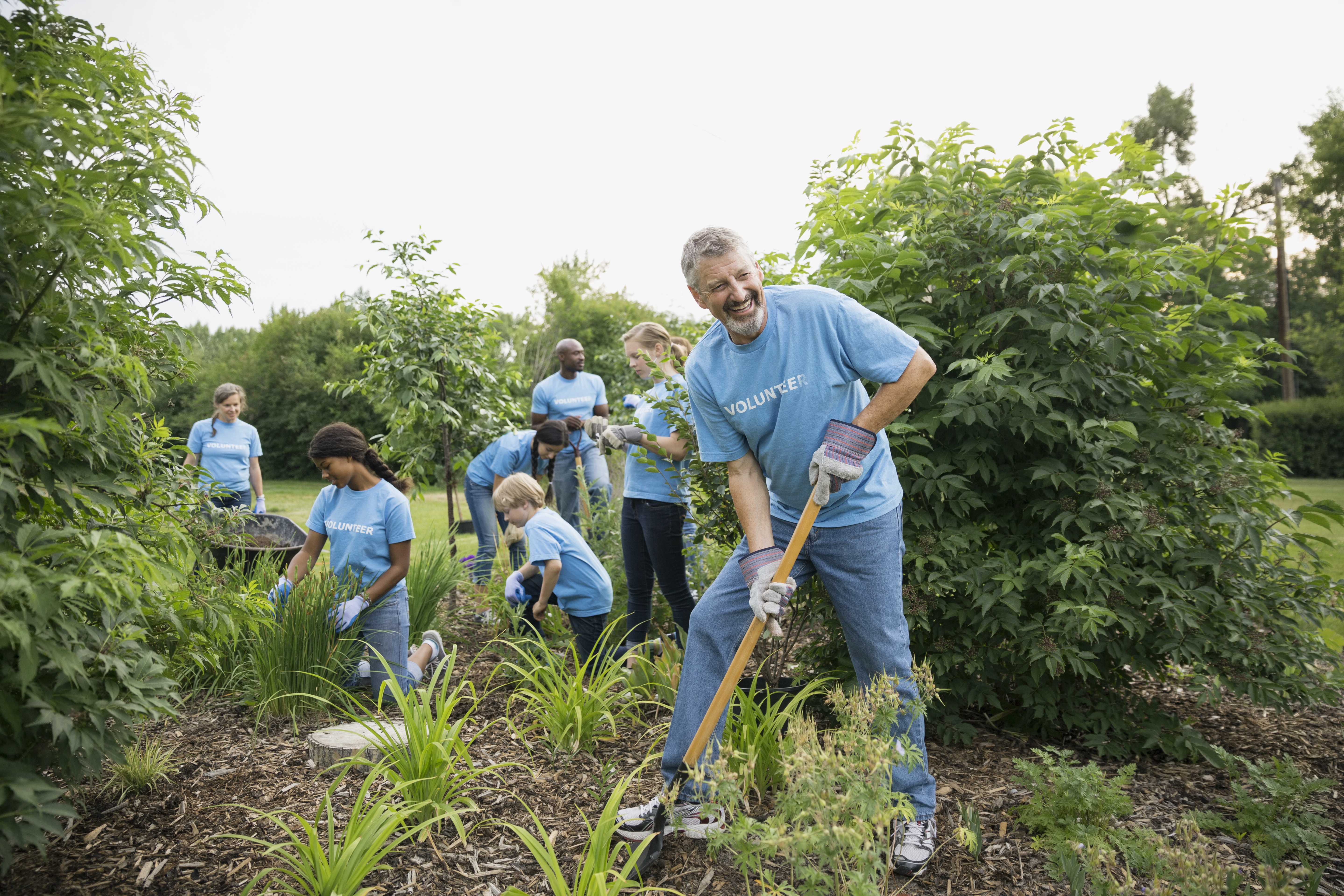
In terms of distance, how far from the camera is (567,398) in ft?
Answer: 22.5

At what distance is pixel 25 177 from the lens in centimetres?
177

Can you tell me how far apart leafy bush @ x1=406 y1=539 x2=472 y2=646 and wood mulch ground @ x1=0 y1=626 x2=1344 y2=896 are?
3.45ft

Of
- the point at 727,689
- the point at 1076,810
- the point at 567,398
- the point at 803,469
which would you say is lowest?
the point at 1076,810

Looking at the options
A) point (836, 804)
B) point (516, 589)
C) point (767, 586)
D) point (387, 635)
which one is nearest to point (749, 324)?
point (767, 586)

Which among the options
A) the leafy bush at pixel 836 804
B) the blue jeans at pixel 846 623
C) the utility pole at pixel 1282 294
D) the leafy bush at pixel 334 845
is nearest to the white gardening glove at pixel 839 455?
the blue jeans at pixel 846 623

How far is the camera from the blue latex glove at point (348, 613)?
12.1 ft

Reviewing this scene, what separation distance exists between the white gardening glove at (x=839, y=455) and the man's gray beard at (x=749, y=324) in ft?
1.25

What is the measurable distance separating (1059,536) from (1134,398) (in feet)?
2.80

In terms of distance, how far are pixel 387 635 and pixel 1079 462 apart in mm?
3208

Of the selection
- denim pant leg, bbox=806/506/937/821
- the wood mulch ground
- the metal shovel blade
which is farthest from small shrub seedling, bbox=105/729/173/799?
denim pant leg, bbox=806/506/937/821

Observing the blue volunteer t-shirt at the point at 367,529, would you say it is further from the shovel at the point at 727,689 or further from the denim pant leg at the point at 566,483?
the denim pant leg at the point at 566,483

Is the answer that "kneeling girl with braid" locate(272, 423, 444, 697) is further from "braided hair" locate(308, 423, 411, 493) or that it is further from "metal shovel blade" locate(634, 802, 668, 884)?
"metal shovel blade" locate(634, 802, 668, 884)

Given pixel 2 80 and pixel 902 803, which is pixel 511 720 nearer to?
pixel 902 803

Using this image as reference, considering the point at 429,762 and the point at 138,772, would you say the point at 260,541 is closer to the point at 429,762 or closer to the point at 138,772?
the point at 138,772
